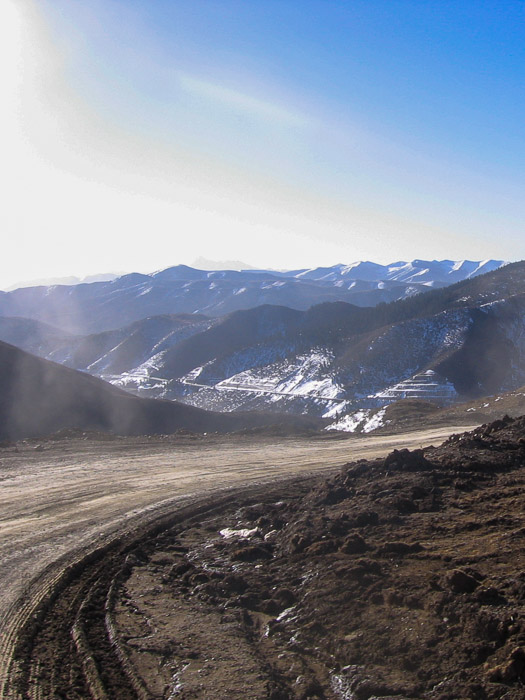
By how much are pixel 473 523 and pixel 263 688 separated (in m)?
4.70

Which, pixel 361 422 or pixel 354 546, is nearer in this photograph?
pixel 354 546

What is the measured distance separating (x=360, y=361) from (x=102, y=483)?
187 ft

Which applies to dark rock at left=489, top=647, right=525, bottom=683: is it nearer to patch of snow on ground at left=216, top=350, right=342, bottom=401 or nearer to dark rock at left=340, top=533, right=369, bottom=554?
dark rock at left=340, top=533, right=369, bottom=554

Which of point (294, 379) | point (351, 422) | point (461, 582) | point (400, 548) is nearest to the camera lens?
point (461, 582)

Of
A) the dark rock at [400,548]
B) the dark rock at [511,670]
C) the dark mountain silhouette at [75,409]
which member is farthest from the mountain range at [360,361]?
the dark rock at [511,670]

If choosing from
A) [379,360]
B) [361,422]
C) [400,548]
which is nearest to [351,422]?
[361,422]

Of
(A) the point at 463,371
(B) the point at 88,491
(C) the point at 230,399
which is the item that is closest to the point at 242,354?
(C) the point at 230,399

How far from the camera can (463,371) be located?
6225 cm

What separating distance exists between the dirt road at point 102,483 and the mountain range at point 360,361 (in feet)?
60.5

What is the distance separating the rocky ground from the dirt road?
53.0 inches

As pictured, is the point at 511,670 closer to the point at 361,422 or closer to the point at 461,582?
the point at 461,582

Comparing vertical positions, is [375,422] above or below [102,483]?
below

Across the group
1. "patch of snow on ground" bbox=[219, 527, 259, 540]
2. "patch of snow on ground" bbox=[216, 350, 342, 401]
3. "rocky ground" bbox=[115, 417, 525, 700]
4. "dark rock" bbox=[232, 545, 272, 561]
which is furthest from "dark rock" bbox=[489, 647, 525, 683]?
"patch of snow on ground" bbox=[216, 350, 342, 401]

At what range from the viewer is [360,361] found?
230ft
